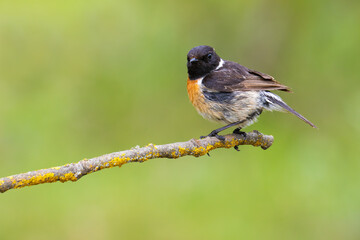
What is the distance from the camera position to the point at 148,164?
21.2 ft

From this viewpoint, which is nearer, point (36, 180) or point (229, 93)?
point (36, 180)

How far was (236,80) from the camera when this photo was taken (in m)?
4.68

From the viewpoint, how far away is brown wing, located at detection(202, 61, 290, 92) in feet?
14.8

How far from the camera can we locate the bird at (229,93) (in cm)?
448

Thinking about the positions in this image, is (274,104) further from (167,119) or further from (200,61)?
(167,119)

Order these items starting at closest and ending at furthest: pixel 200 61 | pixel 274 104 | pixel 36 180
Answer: pixel 36 180, pixel 274 104, pixel 200 61

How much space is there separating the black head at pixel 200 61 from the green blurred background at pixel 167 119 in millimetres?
1556

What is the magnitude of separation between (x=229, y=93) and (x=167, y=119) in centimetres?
221

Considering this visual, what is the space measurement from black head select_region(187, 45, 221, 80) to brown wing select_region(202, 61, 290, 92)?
0.08 meters

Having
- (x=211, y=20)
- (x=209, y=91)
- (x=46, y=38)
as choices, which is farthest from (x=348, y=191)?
(x=46, y=38)

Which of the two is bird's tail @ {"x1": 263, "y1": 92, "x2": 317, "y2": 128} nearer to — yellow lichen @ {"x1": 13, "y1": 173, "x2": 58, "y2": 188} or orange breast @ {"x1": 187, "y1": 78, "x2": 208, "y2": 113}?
orange breast @ {"x1": 187, "y1": 78, "x2": 208, "y2": 113}

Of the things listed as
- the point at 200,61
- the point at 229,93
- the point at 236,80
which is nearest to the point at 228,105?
the point at 229,93

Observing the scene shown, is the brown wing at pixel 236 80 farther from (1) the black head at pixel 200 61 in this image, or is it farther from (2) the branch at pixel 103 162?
(2) the branch at pixel 103 162

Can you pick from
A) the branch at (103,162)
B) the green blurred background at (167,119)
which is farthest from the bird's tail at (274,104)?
the green blurred background at (167,119)
